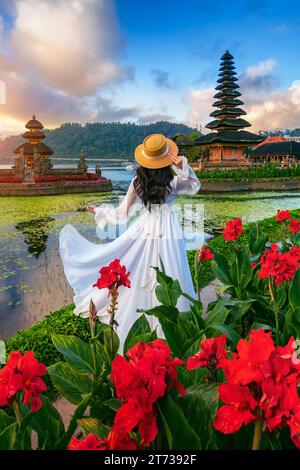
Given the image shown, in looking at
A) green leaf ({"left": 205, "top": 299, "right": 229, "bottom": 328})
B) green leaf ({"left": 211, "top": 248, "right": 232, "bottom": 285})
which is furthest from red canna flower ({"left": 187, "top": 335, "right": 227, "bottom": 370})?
green leaf ({"left": 211, "top": 248, "right": 232, "bottom": 285})

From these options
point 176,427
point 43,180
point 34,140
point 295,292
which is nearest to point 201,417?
point 176,427

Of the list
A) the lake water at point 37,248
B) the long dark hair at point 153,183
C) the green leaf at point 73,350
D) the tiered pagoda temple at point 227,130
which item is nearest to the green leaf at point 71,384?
the green leaf at point 73,350

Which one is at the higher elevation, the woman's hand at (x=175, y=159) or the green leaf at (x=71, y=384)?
the woman's hand at (x=175, y=159)

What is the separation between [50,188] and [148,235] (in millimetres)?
16759

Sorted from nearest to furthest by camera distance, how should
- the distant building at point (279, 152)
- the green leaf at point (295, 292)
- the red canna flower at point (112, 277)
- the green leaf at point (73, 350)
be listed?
1. the red canna flower at point (112, 277)
2. the green leaf at point (73, 350)
3. the green leaf at point (295, 292)
4. the distant building at point (279, 152)

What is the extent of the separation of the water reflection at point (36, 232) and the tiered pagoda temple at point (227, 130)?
21.6 m

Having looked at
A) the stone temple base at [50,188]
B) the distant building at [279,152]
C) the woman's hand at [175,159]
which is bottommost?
the stone temple base at [50,188]

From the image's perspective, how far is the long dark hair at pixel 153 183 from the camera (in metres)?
2.74

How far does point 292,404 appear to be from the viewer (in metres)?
0.65

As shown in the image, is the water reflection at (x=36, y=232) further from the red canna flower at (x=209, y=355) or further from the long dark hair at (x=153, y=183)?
the red canna flower at (x=209, y=355)

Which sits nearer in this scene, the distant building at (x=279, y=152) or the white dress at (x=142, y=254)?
the white dress at (x=142, y=254)

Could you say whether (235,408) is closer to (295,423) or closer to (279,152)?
(295,423)

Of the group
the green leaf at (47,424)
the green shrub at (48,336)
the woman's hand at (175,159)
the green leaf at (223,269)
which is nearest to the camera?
the green leaf at (47,424)

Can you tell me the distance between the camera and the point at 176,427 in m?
0.89
